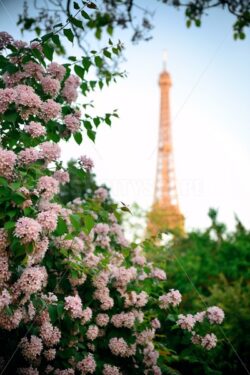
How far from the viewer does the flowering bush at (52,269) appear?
1.84 metres

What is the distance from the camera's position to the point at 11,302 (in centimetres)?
194

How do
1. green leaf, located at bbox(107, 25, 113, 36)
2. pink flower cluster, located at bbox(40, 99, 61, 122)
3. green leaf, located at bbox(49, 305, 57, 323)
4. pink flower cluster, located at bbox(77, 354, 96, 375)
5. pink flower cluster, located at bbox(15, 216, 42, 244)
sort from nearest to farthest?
pink flower cluster, located at bbox(15, 216, 42, 244)
green leaf, located at bbox(49, 305, 57, 323)
pink flower cluster, located at bbox(40, 99, 61, 122)
pink flower cluster, located at bbox(77, 354, 96, 375)
green leaf, located at bbox(107, 25, 113, 36)

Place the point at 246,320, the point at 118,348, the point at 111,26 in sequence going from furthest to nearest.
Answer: the point at 246,320
the point at 111,26
the point at 118,348

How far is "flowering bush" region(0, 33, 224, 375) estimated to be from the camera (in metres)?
1.84

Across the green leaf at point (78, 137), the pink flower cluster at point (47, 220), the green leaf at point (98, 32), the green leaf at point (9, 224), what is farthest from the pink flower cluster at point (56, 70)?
the green leaf at point (9, 224)

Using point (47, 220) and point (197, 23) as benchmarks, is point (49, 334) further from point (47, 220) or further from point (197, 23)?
point (197, 23)

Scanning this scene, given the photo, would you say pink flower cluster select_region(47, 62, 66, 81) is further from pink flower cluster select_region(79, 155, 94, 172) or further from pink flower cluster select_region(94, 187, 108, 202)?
pink flower cluster select_region(94, 187, 108, 202)

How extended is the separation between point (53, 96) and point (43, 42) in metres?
0.39

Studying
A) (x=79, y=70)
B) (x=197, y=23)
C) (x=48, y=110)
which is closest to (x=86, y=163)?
(x=48, y=110)

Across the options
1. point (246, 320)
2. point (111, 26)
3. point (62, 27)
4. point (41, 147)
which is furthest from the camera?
point (246, 320)

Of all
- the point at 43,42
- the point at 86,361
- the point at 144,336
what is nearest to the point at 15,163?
the point at 43,42

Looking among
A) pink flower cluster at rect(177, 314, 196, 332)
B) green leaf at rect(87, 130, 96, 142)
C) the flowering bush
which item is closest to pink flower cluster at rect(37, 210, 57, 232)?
the flowering bush

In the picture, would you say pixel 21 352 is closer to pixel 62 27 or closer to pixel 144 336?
pixel 144 336

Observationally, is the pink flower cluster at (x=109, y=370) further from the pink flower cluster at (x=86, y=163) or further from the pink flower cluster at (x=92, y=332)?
the pink flower cluster at (x=86, y=163)
